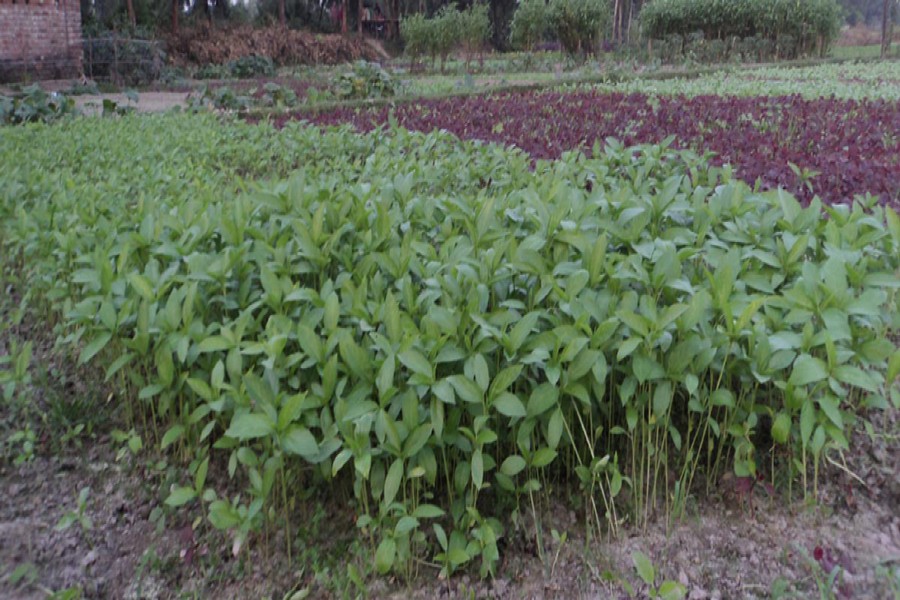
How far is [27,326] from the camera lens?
3396 mm

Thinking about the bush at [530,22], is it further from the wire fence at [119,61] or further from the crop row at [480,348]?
the crop row at [480,348]

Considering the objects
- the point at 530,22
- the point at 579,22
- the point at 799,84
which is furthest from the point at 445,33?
the point at 799,84

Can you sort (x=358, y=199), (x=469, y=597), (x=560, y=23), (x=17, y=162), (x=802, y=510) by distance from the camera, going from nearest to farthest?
(x=469, y=597)
(x=802, y=510)
(x=358, y=199)
(x=17, y=162)
(x=560, y=23)

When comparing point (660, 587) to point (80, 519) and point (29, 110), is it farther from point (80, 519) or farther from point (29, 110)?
point (29, 110)

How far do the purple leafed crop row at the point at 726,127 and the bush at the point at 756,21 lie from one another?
451 inches

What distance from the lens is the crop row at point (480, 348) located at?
189cm

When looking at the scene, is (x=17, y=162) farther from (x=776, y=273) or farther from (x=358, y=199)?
(x=776, y=273)

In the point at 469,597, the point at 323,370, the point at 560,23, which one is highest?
the point at 560,23

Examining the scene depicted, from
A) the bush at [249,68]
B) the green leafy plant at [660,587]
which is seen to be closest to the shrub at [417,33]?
the bush at [249,68]

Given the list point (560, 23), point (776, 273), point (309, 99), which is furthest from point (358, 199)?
point (560, 23)

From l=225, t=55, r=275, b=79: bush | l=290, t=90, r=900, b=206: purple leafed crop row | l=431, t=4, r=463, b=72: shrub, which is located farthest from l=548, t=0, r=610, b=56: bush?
l=290, t=90, r=900, b=206: purple leafed crop row

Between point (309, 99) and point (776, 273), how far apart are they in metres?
8.66

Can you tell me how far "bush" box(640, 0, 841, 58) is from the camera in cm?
1900

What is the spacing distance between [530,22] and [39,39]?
1066 cm
